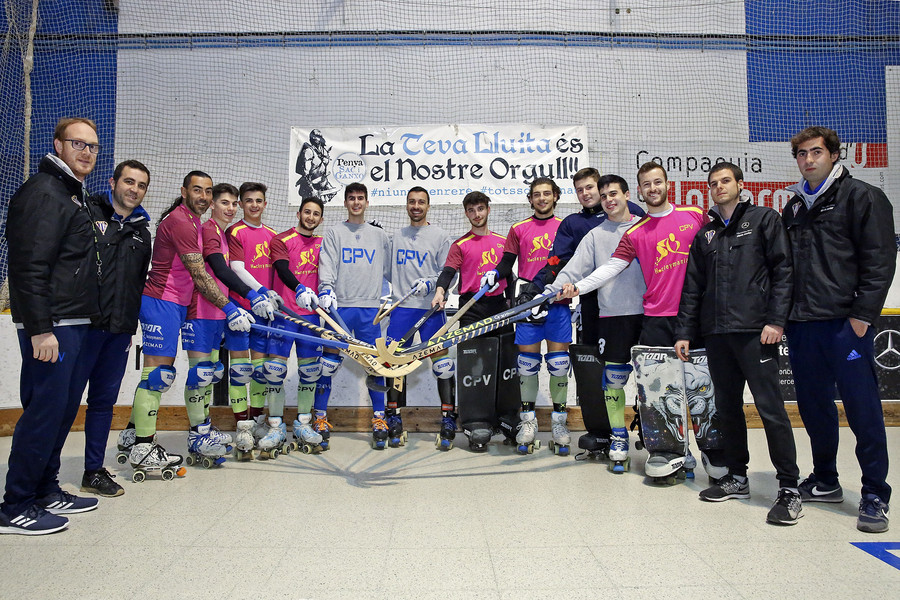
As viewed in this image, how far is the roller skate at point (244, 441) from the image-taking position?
3.25m

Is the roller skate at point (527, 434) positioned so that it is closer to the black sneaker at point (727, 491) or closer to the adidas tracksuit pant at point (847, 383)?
the black sneaker at point (727, 491)

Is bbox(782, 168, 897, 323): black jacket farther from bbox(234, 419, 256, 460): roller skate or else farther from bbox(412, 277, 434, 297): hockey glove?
bbox(234, 419, 256, 460): roller skate

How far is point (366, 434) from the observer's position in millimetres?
4086

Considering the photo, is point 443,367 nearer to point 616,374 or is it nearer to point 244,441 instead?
point 616,374

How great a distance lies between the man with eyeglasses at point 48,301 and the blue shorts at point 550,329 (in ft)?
7.09

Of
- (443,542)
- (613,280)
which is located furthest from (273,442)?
(613,280)

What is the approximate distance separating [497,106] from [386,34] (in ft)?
4.86

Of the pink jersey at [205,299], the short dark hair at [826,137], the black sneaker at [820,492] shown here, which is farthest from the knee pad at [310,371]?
the short dark hair at [826,137]

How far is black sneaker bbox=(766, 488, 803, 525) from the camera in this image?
7.06 feet

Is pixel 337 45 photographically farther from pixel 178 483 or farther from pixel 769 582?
pixel 769 582

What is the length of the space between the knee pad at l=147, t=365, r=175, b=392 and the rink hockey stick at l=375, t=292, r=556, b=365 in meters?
1.07

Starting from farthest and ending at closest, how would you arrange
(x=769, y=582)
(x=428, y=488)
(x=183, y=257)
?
(x=183, y=257), (x=428, y=488), (x=769, y=582)

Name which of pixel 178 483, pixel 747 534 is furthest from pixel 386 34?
pixel 747 534

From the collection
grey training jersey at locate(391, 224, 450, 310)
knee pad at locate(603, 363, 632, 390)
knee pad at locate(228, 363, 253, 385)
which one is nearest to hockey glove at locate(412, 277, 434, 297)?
grey training jersey at locate(391, 224, 450, 310)
